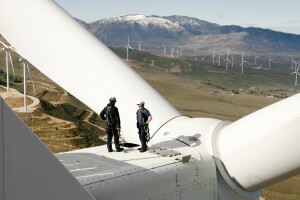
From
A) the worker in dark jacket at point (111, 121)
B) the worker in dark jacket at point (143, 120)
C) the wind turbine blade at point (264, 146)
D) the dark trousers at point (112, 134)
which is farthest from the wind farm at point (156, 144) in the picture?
the worker in dark jacket at point (143, 120)

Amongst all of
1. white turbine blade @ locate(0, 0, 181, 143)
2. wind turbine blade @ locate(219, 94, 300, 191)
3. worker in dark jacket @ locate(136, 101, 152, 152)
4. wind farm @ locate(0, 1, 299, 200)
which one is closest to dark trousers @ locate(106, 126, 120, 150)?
wind farm @ locate(0, 1, 299, 200)

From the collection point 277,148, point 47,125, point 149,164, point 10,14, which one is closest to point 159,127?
point 149,164

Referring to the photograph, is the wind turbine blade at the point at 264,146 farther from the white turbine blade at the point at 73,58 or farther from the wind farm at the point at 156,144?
the white turbine blade at the point at 73,58

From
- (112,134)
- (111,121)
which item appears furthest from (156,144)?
(111,121)

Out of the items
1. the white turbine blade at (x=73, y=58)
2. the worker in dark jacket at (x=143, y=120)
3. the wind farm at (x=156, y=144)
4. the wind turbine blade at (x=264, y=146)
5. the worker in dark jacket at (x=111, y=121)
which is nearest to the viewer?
the wind farm at (x=156, y=144)

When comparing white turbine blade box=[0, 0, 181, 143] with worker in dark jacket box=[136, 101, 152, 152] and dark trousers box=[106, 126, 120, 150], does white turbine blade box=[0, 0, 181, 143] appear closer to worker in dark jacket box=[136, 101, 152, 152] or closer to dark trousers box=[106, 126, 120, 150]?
worker in dark jacket box=[136, 101, 152, 152]

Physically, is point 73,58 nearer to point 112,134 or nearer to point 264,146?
point 112,134

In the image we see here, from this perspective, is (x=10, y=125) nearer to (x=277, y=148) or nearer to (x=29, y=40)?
(x=277, y=148)

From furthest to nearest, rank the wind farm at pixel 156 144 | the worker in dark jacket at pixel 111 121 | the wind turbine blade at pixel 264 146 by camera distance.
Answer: the worker in dark jacket at pixel 111 121 < the wind turbine blade at pixel 264 146 < the wind farm at pixel 156 144
